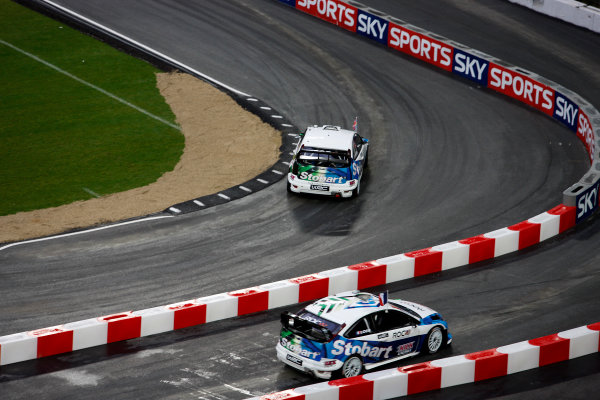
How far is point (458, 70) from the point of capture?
39.5m

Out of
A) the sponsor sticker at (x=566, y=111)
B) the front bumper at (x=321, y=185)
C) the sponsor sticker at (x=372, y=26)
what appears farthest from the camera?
the sponsor sticker at (x=372, y=26)

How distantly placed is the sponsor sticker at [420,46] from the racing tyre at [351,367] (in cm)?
2262

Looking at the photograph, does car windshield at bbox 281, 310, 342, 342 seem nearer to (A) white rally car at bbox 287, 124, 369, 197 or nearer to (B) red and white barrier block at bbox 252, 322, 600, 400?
(B) red and white barrier block at bbox 252, 322, 600, 400

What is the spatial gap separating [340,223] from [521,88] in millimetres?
12930

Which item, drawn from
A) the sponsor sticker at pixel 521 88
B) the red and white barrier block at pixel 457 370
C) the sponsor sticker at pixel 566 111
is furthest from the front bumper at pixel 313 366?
the sponsor sticker at pixel 521 88

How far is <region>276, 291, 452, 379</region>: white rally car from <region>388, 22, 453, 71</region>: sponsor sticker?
20.9m

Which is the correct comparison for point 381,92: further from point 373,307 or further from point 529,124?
point 373,307

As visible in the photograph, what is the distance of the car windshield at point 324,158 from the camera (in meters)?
29.4

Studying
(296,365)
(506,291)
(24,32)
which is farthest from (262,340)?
(24,32)

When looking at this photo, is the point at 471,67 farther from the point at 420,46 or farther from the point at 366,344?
the point at 366,344

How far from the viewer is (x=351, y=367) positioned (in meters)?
19.4

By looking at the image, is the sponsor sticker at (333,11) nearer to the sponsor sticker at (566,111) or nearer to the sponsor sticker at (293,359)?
the sponsor sticker at (566,111)

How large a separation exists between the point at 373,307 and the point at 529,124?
1763cm

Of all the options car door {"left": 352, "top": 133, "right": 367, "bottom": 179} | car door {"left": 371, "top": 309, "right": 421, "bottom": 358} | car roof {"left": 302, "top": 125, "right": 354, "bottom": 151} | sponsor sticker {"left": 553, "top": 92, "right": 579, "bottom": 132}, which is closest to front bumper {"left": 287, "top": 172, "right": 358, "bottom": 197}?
car door {"left": 352, "top": 133, "right": 367, "bottom": 179}
